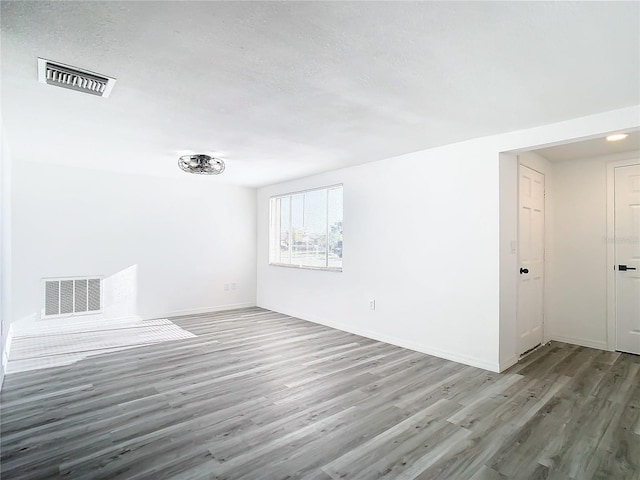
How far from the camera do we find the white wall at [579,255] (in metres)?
4.13

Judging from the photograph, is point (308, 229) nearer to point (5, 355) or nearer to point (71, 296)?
point (71, 296)

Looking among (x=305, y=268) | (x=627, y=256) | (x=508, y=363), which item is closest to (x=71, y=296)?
(x=305, y=268)

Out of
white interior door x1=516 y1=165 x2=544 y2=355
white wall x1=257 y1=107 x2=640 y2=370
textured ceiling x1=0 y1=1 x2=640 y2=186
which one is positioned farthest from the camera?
white interior door x1=516 y1=165 x2=544 y2=355

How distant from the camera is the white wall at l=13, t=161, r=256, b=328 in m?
4.67

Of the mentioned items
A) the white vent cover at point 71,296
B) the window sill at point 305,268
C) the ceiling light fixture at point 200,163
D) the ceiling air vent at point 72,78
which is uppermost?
the ceiling air vent at point 72,78

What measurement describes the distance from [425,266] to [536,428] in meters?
1.90

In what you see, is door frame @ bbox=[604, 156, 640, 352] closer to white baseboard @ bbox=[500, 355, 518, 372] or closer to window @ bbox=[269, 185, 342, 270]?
white baseboard @ bbox=[500, 355, 518, 372]

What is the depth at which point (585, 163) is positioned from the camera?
4273mm

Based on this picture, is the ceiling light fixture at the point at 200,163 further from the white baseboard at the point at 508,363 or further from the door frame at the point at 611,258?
the door frame at the point at 611,258

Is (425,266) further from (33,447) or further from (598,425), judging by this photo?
(33,447)

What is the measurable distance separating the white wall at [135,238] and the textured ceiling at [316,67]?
1.75 m

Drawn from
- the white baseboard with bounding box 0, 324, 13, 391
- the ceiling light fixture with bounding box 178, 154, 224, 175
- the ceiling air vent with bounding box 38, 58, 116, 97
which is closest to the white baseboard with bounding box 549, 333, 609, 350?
the ceiling light fixture with bounding box 178, 154, 224, 175

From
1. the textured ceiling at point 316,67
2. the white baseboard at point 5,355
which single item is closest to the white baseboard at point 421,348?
the textured ceiling at point 316,67

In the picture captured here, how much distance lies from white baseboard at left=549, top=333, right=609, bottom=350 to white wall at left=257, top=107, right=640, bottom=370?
1.42 m
